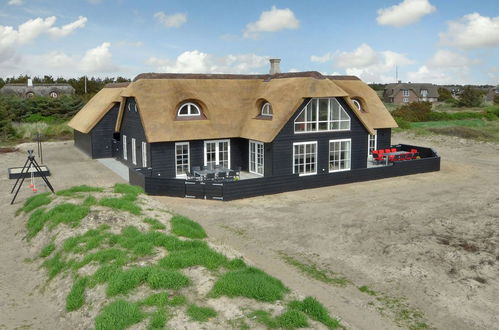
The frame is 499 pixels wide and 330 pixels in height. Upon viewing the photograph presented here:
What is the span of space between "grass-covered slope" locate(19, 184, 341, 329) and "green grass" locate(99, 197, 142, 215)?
4 cm

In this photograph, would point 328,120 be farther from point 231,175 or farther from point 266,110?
point 231,175

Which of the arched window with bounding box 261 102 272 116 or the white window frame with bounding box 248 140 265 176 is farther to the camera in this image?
the arched window with bounding box 261 102 272 116

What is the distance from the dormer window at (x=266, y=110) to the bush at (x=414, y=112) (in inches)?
1381

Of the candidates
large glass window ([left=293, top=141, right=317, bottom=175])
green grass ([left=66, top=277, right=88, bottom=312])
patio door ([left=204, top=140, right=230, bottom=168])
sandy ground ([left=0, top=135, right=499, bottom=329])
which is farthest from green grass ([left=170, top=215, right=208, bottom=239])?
large glass window ([left=293, top=141, right=317, bottom=175])

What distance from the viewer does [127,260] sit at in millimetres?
10000

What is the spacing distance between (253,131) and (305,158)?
2.90 m

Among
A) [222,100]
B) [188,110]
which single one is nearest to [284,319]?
[188,110]

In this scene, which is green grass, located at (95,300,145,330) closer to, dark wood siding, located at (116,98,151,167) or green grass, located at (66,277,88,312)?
green grass, located at (66,277,88,312)

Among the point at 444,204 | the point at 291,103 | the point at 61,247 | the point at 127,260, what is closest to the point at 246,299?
the point at 127,260

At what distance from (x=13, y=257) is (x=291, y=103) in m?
13.2

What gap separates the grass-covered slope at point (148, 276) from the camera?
25.1 feet

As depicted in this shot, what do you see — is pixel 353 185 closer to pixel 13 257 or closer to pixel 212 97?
pixel 212 97

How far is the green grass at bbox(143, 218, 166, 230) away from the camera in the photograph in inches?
492

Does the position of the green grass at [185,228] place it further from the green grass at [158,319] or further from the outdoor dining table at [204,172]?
the outdoor dining table at [204,172]
